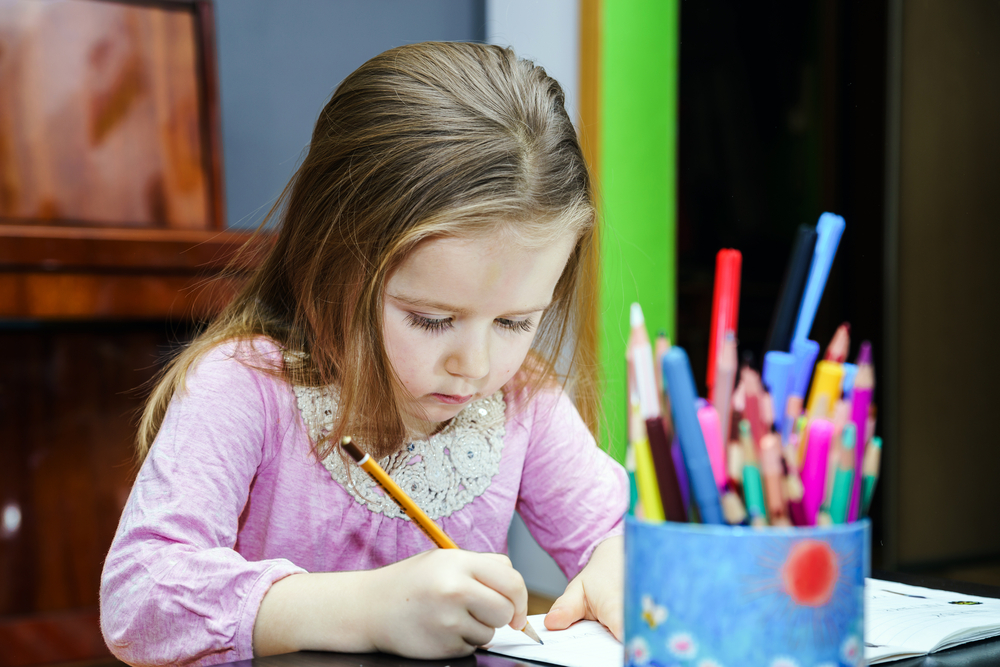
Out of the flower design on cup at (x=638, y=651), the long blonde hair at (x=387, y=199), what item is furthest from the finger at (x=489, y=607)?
the long blonde hair at (x=387, y=199)

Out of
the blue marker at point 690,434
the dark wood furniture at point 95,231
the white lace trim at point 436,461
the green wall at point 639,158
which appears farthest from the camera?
the green wall at point 639,158

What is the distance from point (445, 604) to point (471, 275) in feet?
0.68

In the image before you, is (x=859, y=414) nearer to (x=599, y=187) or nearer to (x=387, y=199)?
(x=387, y=199)

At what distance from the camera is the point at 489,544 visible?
715mm

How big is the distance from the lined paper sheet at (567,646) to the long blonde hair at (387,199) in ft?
0.63

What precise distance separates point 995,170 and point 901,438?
16.2 inches

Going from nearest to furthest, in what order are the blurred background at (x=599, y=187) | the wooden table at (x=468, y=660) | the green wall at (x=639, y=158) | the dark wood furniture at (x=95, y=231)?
the wooden table at (x=468, y=660) → the blurred background at (x=599, y=187) → the dark wood furniture at (x=95, y=231) → the green wall at (x=639, y=158)

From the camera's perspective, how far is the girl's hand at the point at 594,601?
48cm

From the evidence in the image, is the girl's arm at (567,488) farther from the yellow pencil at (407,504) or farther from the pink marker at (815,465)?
the pink marker at (815,465)

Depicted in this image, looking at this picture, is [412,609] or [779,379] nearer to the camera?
[779,379]

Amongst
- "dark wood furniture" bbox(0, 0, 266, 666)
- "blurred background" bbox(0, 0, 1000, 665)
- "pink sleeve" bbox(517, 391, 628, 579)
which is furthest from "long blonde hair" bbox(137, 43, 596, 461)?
"dark wood furniture" bbox(0, 0, 266, 666)

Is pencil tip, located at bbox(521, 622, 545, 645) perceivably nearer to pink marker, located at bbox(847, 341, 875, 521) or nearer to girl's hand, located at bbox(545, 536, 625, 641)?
girl's hand, located at bbox(545, 536, 625, 641)

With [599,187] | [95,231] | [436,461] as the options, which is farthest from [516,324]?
[95,231]

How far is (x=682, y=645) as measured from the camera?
28cm
